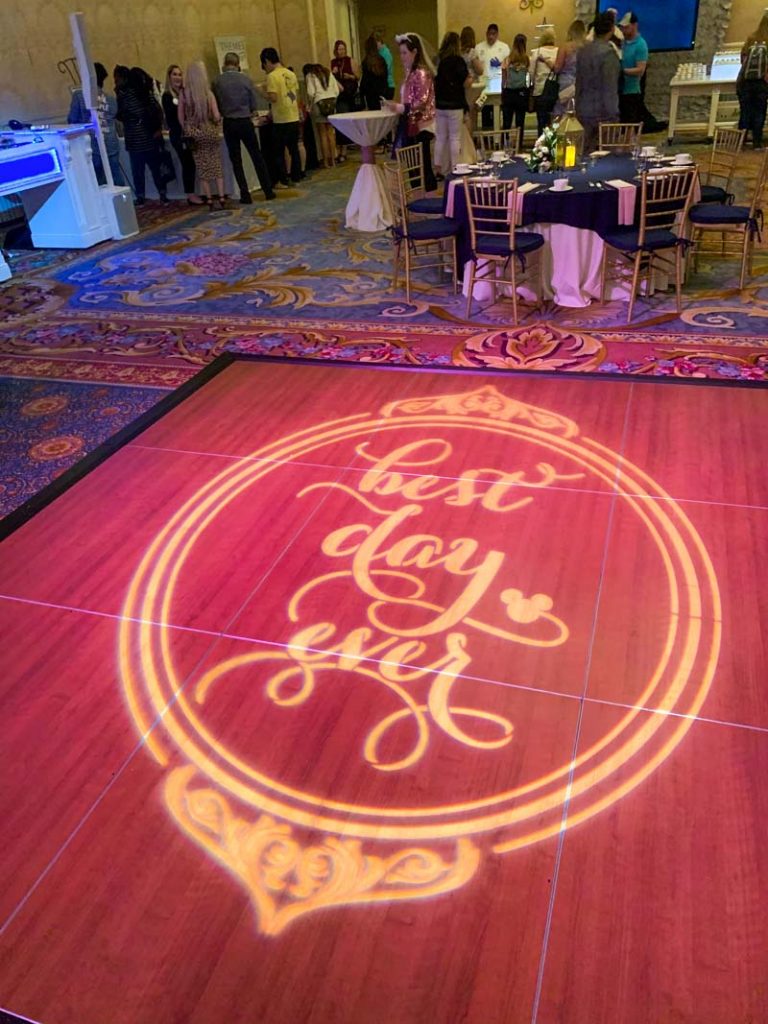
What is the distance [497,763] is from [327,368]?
9.67 ft

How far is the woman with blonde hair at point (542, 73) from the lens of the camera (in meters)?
10.3

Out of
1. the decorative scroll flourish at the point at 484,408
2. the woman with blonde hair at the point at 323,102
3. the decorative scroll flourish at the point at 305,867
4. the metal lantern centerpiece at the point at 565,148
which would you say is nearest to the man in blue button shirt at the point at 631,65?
the woman with blonde hair at the point at 323,102

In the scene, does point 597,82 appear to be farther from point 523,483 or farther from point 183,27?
point 183,27

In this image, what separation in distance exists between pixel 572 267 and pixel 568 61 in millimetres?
4271

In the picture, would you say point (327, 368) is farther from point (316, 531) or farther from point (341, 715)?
point (341, 715)

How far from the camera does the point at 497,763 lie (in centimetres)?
212

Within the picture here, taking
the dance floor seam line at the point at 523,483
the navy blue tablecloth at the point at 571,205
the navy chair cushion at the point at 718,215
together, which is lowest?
the dance floor seam line at the point at 523,483

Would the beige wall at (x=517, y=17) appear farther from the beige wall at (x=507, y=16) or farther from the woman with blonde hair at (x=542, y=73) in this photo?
the woman with blonde hair at (x=542, y=73)

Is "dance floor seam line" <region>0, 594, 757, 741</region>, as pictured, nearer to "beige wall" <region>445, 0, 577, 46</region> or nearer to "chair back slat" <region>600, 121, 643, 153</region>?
"chair back slat" <region>600, 121, 643, 153</region>

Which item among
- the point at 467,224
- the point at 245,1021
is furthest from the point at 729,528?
the point at 467,224

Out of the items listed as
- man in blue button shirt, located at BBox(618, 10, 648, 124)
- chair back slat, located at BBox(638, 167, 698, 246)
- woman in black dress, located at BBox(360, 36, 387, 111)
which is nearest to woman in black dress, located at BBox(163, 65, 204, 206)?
woman in black dress, located at BBox(360, 36, 387, 111)

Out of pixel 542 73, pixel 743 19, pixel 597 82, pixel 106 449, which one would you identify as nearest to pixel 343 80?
pixel 542 73

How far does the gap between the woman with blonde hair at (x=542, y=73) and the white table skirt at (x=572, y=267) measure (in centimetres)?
568

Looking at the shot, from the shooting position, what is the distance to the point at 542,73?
419 inches
